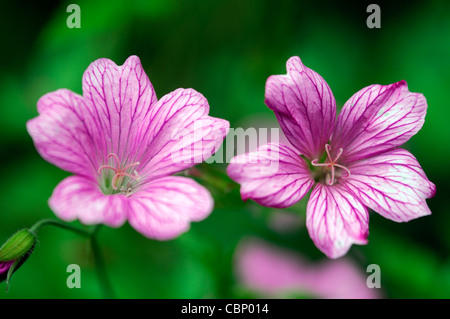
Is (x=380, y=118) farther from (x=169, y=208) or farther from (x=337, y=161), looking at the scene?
(x=169, y=208)

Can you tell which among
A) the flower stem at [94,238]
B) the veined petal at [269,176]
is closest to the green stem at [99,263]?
the flower stem at [94,238]

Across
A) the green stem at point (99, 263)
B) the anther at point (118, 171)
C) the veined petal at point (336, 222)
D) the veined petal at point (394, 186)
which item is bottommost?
the green stem at point (99, 263)

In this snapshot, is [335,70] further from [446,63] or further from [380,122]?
[380,122]

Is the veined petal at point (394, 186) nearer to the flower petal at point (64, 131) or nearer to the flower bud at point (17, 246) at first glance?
the flower petal at point (64, 131)

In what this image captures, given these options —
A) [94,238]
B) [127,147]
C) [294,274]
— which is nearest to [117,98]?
[127,147]

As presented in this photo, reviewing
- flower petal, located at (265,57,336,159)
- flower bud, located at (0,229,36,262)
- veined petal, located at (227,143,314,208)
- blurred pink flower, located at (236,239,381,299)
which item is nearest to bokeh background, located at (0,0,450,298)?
blurred pink flower, located at (236,239,381,299)

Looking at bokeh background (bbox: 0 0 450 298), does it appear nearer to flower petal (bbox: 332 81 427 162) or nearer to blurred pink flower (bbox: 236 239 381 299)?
blurred pink flower (bbox: 236 239 381 299)
